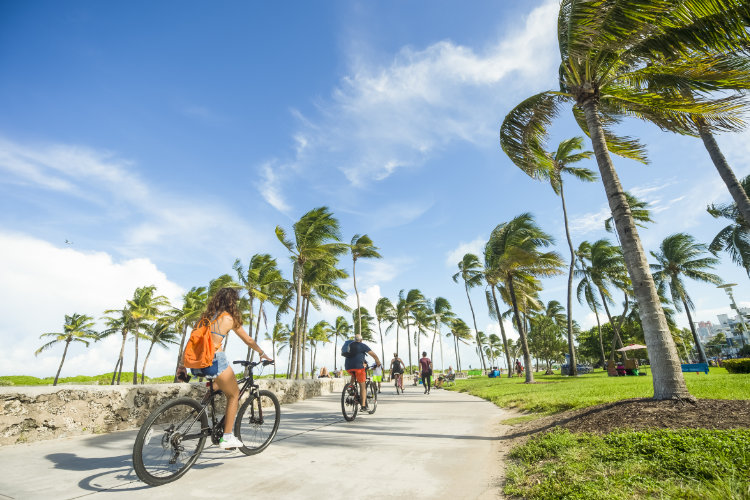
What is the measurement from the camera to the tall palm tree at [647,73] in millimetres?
5301

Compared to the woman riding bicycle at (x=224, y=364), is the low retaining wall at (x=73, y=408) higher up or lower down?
lower down

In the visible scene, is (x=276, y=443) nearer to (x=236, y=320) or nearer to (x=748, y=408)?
(x=236, y=320)

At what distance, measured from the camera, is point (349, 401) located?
273 inches

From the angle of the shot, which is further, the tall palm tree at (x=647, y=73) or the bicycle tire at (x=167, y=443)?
the tall palm tree at (x=647, y=73)

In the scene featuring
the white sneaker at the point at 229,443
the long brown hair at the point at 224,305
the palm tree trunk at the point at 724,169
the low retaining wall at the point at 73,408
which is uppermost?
the palm tree trunk at the point at 724,169

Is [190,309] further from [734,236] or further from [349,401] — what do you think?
[734,236]

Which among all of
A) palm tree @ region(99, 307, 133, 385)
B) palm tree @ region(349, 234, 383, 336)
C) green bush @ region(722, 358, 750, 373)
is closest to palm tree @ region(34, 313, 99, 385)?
palm tree @ region(99, 307, 133, 385)

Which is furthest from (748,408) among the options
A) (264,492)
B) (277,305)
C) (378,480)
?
(277,305)

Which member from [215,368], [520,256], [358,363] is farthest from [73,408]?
[520,256]

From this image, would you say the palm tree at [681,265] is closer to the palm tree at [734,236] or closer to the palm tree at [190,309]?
the palm tree at [734,236]

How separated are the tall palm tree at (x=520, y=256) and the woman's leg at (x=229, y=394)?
1905 centimetres

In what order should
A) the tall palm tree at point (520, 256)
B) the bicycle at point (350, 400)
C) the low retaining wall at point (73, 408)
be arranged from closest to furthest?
the low retaining wall at point (73, 408), the bicycle at point (350, 400), the tall palm tree at point (520, 256)

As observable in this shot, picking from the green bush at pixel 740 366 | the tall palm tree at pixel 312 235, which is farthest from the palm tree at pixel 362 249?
the green bush at pixel 740 366

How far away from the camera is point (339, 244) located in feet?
73.6
